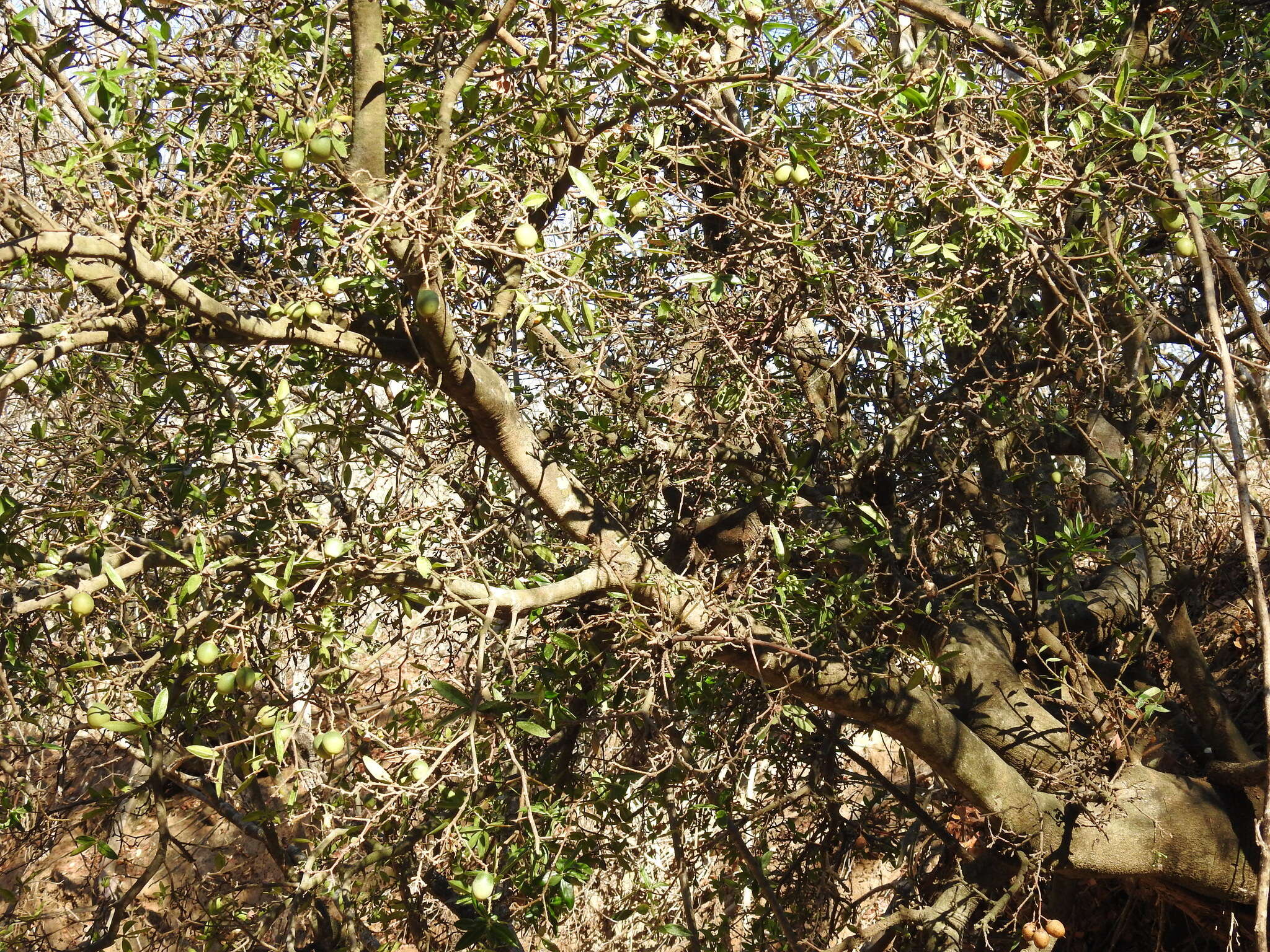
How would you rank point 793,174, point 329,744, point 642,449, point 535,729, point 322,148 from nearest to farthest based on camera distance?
point 322,148 < point 329,744 < point 535,729 < point 793,174 < point 642,449

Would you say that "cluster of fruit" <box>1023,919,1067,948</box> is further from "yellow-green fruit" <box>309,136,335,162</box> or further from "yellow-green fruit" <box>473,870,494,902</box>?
"yellow-green fruit" <box>309,136,335,162</box>

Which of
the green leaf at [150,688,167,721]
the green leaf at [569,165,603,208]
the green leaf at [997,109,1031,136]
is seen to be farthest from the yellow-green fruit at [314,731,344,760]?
the green leaf at [997,109,1031,136]

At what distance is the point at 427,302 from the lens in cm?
228

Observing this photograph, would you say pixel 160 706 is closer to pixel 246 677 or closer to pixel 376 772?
pixel 246 677

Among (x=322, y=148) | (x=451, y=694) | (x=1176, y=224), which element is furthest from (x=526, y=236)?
(x=1176, y=224)

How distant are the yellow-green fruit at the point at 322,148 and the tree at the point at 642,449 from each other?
0.02 metres

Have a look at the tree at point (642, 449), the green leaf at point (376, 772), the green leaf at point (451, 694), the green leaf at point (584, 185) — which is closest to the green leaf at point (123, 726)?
the tree at point (642, 449)

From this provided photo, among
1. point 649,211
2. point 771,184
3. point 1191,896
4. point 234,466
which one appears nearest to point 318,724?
point 234,466

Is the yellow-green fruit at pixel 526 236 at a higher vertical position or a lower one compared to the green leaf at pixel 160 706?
higher

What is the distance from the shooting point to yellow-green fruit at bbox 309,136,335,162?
6.82 feet

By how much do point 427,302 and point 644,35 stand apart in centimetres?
108

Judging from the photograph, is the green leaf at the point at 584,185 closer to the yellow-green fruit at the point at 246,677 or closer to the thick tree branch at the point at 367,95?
the thick tree branch at the point at 367,95

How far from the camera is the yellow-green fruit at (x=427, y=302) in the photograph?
228cm

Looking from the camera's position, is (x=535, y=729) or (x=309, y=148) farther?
(x=535, y=729)
